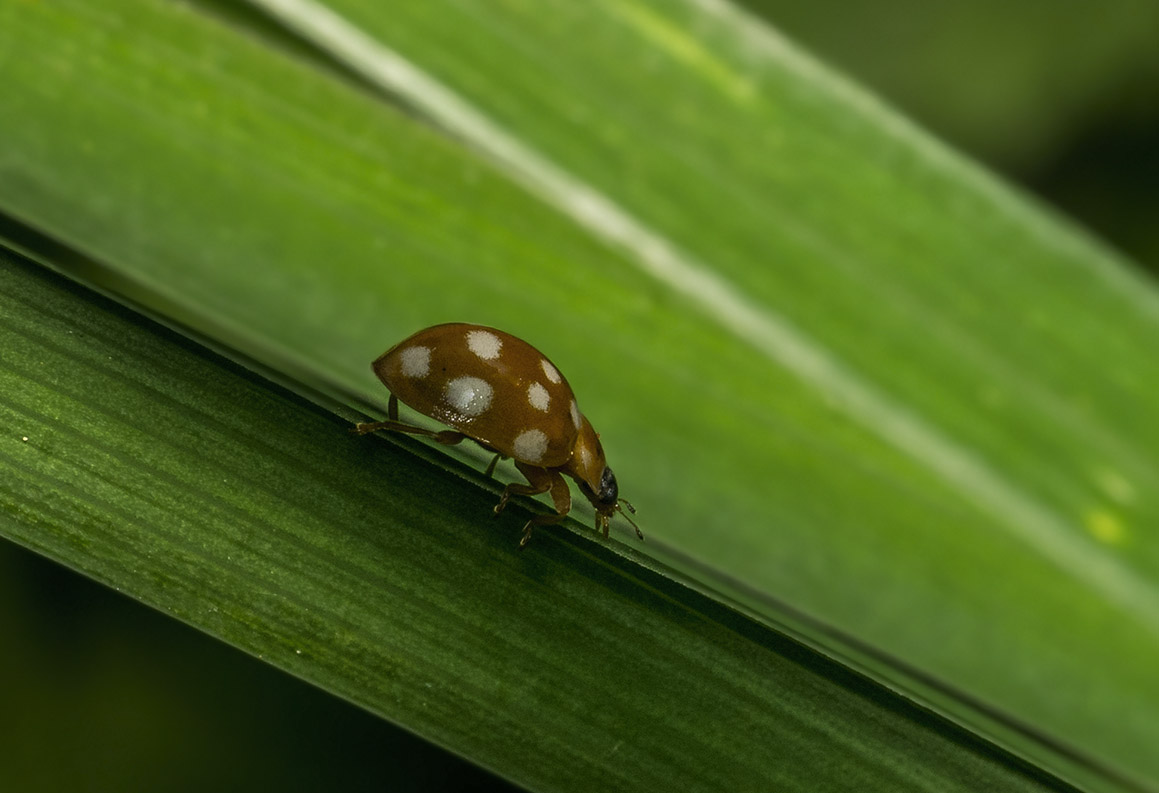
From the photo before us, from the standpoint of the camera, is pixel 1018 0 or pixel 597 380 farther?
pixel 1018 0

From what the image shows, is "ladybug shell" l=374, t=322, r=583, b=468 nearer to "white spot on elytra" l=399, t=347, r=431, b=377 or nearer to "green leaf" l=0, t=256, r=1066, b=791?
"white spot on elytra" l=399, t=347, r=431, b=377

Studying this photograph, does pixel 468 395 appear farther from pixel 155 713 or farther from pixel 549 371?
pixel 155 713

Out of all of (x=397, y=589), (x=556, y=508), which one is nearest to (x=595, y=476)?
(x=556, y=508)

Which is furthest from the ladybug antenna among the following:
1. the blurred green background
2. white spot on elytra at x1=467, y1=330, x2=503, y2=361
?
the blurred green background

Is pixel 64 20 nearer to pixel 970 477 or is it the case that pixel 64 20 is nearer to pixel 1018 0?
pixel 970 477

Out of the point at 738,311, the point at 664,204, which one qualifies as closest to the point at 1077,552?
the point at 738,311

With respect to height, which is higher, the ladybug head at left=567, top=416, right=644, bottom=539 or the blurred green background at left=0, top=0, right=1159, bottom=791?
the ladybug head at left=567, top=416, right=644, bottom=539

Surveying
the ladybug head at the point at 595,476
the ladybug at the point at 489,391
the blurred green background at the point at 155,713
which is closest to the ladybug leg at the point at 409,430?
the ladybug at the point at 489,391
